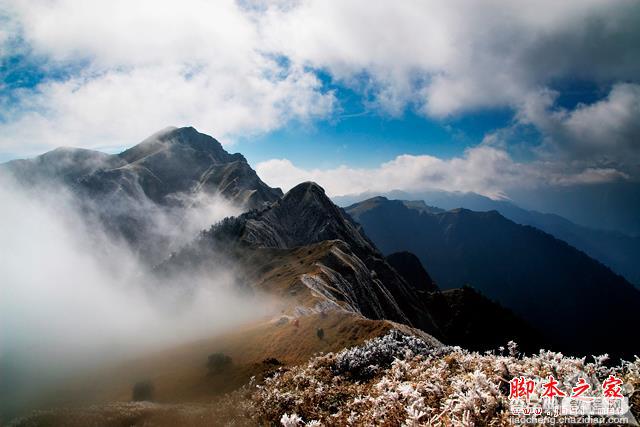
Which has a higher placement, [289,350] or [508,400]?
[508,400]

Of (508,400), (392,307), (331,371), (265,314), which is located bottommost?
(392,307)

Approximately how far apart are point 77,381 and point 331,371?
71.8m

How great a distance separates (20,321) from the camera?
166 m

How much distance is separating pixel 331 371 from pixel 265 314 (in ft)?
270

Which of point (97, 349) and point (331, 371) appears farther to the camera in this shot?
point (97, 349)

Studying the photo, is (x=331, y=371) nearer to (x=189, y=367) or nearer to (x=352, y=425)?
(x=352, y=425)

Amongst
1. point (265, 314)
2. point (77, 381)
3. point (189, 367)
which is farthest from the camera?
point (265, 314)

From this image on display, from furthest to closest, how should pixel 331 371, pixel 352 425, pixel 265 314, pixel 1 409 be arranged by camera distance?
pixel 265 314
pixel 1 409
pixel 331 371
pixel 352 425

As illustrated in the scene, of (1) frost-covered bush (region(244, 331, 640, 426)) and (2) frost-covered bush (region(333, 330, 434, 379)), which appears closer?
(1) frost-covered bush (region(244, 331, 640, 426))

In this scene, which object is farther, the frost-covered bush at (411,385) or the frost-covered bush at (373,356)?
the frost-covered bush at (373,356)

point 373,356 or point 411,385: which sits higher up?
point 411,385

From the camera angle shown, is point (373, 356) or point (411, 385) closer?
point (411, 385)

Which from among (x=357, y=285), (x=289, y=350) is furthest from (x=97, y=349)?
(x=357, y=285)

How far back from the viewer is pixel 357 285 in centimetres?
14425
